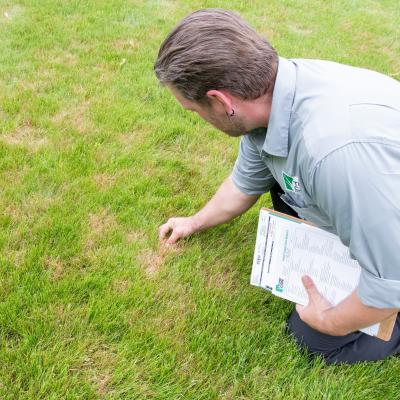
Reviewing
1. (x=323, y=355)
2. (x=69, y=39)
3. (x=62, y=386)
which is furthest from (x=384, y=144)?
(x=69, y=39)

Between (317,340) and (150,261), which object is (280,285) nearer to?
(317,340)

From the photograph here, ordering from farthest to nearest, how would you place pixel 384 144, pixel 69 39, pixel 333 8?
pixel 333 8, pixel 69 39, pixel 384 144

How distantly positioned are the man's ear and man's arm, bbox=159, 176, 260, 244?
737mm

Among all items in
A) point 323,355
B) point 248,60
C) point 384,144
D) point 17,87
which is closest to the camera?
point 384,144

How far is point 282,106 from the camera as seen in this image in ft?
5.06

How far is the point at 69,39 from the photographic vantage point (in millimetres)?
4168

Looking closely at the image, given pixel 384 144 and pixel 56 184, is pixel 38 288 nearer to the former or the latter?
pixel 56 184

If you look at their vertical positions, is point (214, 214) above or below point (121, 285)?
above

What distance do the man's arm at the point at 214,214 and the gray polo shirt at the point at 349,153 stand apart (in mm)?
591

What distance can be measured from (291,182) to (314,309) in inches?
20.4

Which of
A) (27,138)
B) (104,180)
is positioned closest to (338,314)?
(104,180)

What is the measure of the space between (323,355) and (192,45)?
1366mm

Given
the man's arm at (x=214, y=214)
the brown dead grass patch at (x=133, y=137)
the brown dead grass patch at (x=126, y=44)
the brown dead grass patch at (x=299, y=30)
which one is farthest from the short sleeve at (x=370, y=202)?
the brown dead grass patch at (x=299, y=30)

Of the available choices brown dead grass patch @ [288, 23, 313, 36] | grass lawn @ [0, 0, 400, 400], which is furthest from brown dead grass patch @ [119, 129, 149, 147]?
brown dead grass patch @ [288, 23, 313, 36]
